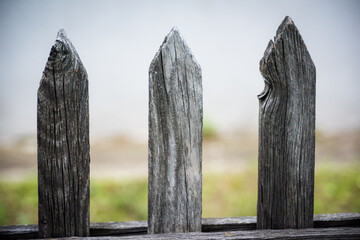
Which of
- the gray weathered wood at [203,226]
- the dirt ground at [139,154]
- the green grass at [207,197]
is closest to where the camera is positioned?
the gray weathered wood at [203,226]

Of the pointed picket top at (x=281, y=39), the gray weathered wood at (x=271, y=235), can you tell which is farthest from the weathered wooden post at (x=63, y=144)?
the pointed picket top at (x=281, y=39)

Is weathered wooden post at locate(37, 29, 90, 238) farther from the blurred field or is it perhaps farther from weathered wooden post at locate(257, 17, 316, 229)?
the blurred field

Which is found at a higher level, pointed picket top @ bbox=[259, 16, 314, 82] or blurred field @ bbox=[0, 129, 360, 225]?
pointed picket top @ bbox=[259, 16, 314, 82]

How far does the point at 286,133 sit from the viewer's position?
137cm

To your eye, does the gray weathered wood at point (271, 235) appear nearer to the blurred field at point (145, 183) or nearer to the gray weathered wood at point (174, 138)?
the gray weathered wood at point (174, 138)

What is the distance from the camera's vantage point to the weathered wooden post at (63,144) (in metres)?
1.26

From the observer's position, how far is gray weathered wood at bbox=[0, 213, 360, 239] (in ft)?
4.51

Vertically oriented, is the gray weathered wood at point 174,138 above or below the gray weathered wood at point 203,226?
above

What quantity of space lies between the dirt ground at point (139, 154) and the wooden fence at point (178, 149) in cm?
274

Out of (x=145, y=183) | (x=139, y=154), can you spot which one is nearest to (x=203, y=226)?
(x=145, y=183)

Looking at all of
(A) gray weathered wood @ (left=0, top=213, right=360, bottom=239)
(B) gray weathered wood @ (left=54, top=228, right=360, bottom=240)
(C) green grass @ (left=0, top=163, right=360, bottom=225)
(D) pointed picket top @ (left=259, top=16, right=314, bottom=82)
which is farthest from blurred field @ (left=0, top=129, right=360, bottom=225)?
(D) pointed picket top @ (left=259, top=16, right=314, bottom=82)

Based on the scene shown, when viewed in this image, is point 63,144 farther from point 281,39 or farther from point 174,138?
point 281,39

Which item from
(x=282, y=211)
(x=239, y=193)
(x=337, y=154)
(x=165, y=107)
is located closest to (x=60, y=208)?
(x=165, y=107)

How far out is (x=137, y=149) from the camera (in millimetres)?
5801
